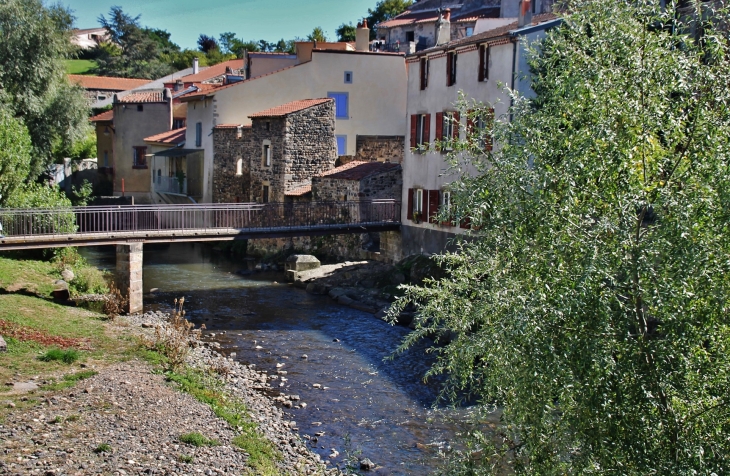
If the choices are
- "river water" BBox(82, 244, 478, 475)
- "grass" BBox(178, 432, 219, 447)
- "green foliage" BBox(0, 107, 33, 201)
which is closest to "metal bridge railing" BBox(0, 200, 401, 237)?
"river water" BBox(82, 244, 478, 475)

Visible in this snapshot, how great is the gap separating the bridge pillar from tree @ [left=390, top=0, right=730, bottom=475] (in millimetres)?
18452

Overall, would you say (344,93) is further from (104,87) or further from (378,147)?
(104,87)

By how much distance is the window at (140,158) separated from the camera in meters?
51.5

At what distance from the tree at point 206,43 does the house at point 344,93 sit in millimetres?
59682

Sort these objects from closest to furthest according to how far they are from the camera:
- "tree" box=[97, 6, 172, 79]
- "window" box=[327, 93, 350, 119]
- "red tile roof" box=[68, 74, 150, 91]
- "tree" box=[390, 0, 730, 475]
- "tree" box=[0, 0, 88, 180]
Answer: "tree" box=[390, 0, 730, 475] < "tree" box=[0, 0, 88, 180] < "window" box=[327, 93, 350, 119] < "red tile roof" box=[68, 74, 150, 91] < "tree" box=[97, 6, 172, 79]

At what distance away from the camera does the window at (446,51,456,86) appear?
27983 mm

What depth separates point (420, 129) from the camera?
98.9 ft

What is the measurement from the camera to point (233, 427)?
47.4 feet

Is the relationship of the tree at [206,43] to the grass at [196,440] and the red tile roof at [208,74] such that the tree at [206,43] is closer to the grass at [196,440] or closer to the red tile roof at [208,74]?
the red tile roof at [208,74]

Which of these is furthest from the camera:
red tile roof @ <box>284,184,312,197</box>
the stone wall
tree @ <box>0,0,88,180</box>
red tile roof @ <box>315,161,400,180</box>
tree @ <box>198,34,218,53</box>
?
tree @ <box>198,34,218,53</box>

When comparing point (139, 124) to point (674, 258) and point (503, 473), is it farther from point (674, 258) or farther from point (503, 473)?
point (674, 258)

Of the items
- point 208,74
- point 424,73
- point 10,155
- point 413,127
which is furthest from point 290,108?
point 208,74

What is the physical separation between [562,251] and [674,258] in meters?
1.02

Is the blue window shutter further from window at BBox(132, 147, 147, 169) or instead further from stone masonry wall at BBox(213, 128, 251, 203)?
window at BBox(132, 147, 147, 169)
